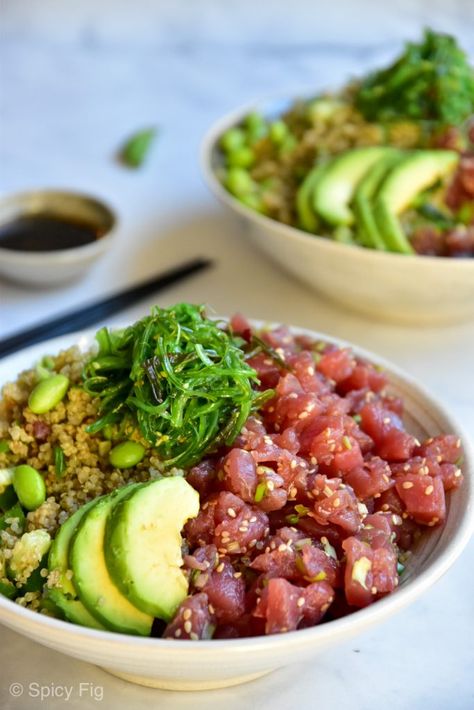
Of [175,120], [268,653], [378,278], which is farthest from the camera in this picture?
[175,120]

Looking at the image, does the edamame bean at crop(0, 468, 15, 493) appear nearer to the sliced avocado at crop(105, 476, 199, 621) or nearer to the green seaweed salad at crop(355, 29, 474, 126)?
the sliced avocado at crop(105, 476, 199, 621)

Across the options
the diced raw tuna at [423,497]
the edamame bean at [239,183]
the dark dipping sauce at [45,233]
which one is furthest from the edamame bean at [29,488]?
the edamame bean at [239,183]

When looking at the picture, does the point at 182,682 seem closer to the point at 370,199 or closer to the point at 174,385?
the point at 174,385

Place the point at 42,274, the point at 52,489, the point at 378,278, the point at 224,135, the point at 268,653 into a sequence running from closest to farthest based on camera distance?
1. the point at 268,653
2. the point at 52,489
3. the point at 378,278
4. the point at 42,274
5. the point at 224,135

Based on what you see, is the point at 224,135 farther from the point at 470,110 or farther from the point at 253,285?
the point at 470,110

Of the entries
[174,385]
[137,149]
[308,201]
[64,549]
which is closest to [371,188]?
[308,201]

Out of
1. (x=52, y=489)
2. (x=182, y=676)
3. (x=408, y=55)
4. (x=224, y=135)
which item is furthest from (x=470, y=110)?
(x=182, y=676)
